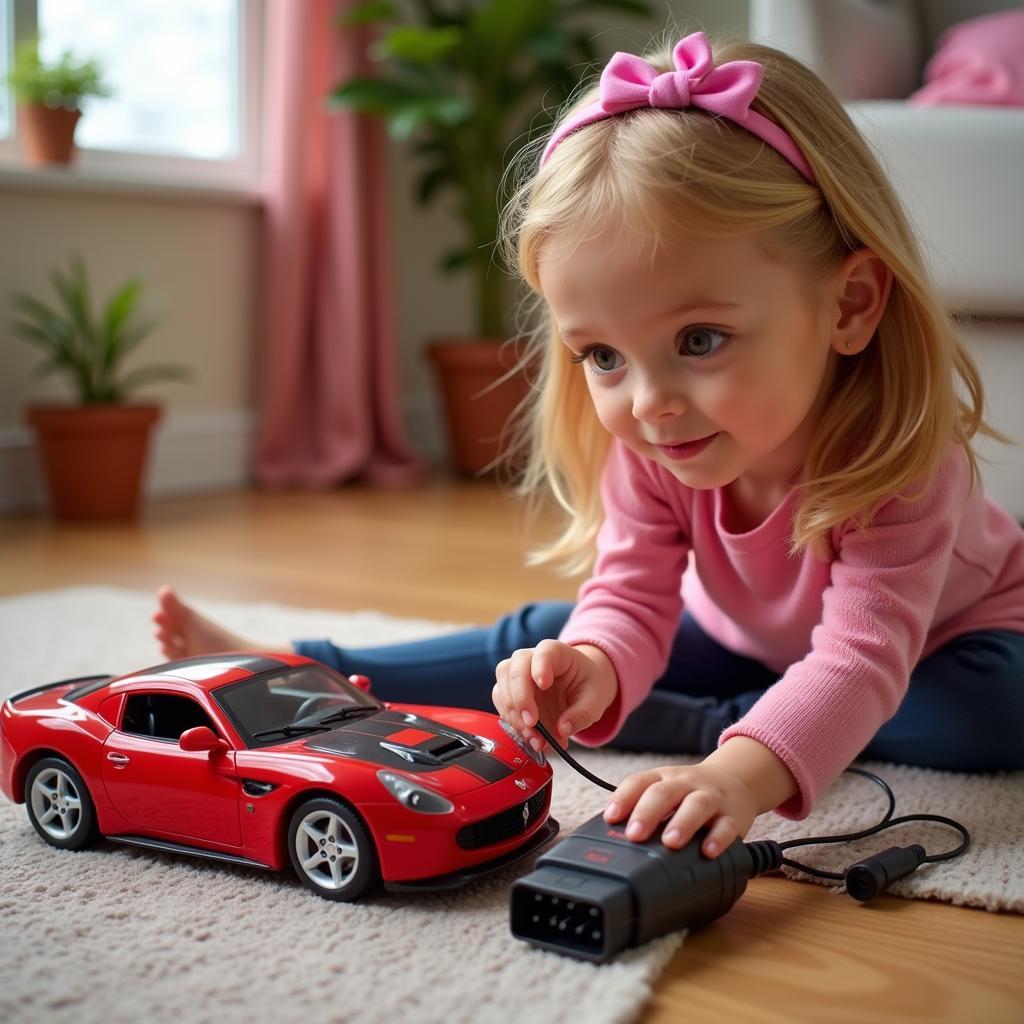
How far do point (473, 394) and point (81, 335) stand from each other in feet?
3.01

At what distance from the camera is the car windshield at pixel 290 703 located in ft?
2.80

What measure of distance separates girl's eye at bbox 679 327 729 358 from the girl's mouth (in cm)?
7

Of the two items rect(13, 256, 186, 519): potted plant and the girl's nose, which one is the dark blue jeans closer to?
the girl's nose

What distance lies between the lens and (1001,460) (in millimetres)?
1631

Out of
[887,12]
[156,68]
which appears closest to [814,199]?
[887,12]

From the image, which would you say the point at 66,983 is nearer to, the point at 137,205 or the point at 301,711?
the point at 301,711

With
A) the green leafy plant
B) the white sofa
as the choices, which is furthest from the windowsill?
the white sofa

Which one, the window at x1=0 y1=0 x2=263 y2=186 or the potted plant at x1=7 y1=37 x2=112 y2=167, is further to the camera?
the window at x1=0 y1=0 x2=263 y2=186

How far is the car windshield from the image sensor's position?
2.80 feet

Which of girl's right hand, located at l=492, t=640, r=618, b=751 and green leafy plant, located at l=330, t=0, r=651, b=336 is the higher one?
green leafy plant, located at l=330, t=0, r=651, b=336

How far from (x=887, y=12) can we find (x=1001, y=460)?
0.86 m

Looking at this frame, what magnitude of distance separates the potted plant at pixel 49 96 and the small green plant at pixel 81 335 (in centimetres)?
21

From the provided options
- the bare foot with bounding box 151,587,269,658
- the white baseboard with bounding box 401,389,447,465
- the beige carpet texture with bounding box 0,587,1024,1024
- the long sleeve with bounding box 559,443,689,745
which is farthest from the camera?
the white baseboard with bounding box 401,389,447,465

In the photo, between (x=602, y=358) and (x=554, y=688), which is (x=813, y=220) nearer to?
(x=602, y=358)
